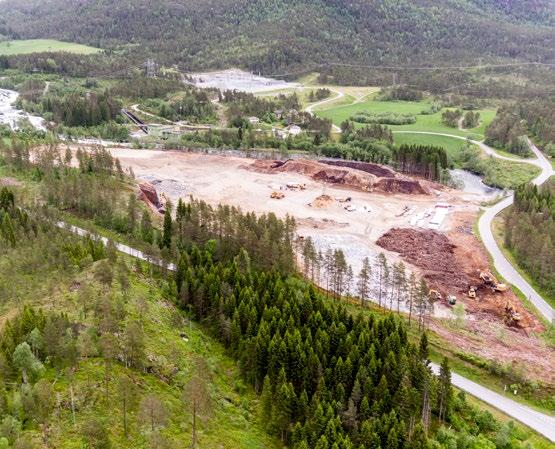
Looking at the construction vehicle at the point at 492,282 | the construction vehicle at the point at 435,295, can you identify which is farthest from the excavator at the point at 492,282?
the construction vehicle at the point at 435,295

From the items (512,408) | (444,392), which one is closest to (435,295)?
(512,408)

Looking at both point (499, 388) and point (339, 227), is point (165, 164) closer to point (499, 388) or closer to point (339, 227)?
point (339, 227)

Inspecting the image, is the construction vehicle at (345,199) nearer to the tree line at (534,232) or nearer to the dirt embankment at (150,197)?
the tree line at (534,232)

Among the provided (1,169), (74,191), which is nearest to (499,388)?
(74,191)

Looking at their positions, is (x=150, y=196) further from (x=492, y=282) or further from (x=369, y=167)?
(x=492, y=282)

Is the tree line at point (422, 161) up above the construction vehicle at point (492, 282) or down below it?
above

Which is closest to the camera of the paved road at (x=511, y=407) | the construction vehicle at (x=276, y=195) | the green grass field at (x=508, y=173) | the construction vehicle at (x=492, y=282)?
the paved road at (x=511, y=407)

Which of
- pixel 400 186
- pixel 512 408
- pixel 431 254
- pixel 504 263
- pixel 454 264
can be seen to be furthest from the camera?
pixel 400 186
